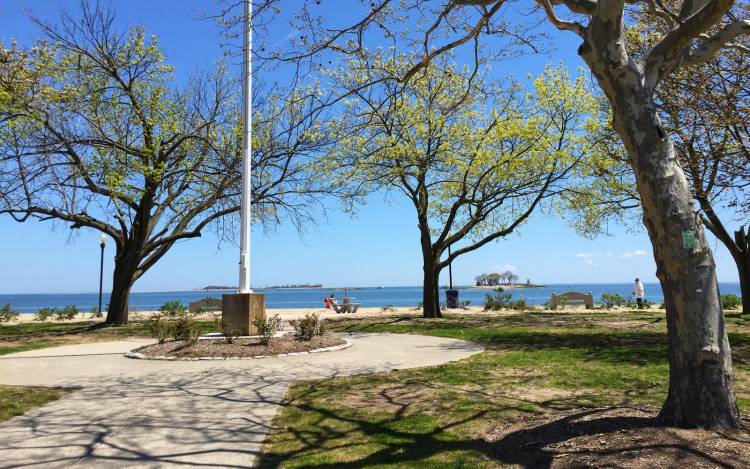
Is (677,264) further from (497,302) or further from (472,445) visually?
(497,302)

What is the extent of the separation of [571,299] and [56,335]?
79.0ft

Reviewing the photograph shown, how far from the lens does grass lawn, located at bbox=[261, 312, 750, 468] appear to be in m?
4.24

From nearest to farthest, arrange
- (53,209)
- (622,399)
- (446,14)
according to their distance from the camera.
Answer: (622,399) → (446,14) → (53,209)

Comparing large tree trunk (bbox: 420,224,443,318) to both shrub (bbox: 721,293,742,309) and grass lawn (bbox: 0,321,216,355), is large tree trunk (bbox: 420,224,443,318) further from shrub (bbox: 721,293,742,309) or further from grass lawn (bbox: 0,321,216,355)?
shrub (bbox: 721,293,742,309)

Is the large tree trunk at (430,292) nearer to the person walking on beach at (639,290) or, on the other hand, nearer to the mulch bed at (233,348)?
the mulch bed at (233,348)

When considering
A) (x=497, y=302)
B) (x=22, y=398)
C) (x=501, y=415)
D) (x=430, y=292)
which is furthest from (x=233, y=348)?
(x=497, y=302)

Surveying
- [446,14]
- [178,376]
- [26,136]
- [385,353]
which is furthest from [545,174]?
[26,136]

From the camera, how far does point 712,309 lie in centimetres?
Answer: 432

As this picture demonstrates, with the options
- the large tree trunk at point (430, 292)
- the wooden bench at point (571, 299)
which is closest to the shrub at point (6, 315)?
the large tree trunk at point (430, 292)

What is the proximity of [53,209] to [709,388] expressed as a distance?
64.1 feet

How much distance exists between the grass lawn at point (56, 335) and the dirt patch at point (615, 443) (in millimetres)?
12706

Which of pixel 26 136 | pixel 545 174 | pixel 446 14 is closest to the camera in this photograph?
pixel 446 14

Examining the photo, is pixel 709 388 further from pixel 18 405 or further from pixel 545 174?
pixel 545 174

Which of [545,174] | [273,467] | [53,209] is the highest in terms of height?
[545,174]
